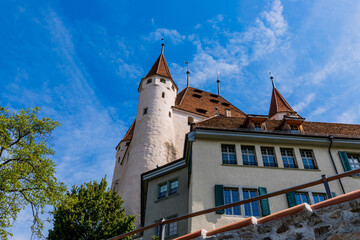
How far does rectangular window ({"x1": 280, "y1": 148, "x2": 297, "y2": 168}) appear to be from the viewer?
1758cm

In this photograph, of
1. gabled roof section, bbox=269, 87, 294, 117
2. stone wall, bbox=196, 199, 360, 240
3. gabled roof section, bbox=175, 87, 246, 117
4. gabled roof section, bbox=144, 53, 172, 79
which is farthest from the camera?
gabled roof section, bbox=175, 87, 246, 117

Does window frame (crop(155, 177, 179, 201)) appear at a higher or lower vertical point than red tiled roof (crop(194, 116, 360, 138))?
lower

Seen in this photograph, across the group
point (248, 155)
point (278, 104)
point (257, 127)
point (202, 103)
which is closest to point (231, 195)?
point (248, 155)

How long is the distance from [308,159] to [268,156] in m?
2.31

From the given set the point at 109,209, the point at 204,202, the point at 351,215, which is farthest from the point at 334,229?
the point at 109,209

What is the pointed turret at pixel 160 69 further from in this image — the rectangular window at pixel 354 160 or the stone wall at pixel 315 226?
the stone wall at pixel 315 226

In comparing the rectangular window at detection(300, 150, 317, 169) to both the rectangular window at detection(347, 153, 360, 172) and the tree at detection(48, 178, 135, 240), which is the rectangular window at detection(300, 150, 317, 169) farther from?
the tree at detection(48, 178, 135, 240)

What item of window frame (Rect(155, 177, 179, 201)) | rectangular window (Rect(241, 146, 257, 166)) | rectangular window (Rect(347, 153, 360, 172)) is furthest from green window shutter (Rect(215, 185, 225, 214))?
rectangular window (Rect(347, 153, 360, 172))

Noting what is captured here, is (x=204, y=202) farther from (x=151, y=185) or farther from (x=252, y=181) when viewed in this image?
(x=151, y=185)

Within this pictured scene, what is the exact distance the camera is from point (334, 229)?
15.5 feet

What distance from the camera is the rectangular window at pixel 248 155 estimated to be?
17.4m

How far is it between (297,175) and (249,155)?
2706 mm

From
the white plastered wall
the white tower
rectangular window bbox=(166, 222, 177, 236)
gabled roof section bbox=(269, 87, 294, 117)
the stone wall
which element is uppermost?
gabled roof section bbox=(269, 87, 294, 117)

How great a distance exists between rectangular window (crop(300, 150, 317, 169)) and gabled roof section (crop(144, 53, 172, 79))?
2555 centimetres
